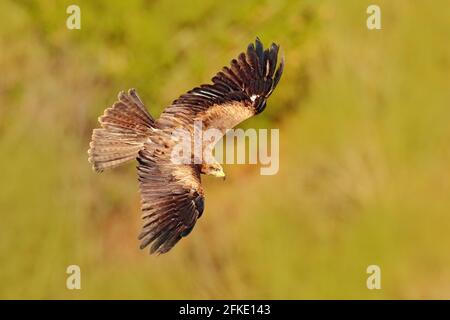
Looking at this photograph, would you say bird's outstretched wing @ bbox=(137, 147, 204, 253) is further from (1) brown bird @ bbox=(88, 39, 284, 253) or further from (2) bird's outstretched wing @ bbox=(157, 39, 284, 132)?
(2) bird's outstretched wing @ bbox=(157, 39, 284, 132)

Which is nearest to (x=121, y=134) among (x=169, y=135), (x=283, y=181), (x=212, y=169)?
(x=169, y=135)

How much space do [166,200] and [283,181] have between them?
8.26m

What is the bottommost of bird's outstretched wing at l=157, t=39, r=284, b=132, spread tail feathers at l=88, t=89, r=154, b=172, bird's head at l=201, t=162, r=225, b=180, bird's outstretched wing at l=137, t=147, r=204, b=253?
bird's outstretched wing at l=137, t=147, r=204, b=253

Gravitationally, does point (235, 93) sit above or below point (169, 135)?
above

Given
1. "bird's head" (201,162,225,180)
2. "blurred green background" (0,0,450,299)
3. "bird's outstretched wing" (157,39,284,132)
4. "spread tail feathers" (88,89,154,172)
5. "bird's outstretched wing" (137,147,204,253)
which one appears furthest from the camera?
"blurred green background" (0,0,450,299)

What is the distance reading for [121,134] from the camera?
1134cm

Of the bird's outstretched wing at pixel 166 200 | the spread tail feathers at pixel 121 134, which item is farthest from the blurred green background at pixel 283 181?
the bird's outstretched wing at pixel 166 200

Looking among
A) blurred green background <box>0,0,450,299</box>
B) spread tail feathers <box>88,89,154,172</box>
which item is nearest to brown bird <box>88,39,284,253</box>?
spread tail feathers <box>88,89,154,172</box>

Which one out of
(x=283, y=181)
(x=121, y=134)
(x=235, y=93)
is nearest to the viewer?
(x=121, y=134)

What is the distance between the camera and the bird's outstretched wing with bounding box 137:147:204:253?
10.6m

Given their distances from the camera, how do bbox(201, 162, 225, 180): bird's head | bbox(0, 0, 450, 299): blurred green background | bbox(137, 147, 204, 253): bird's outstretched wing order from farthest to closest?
bbox(0, 0, 450, 299): blurred green background, bbox(201, 162, 225, 180): bird's head, bbox(137, 147, 204, 253): bird's outstretched wing

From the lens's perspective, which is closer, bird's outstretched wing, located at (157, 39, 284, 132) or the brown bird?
the brown bird

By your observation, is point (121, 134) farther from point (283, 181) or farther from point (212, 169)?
point (283, 181)
